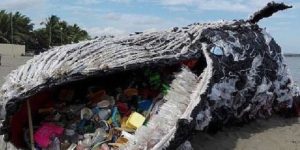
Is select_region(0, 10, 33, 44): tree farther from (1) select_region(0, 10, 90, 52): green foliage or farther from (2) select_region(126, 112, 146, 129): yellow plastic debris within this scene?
(2) select_region(126, 112, 146, 129): yellow plastic debris

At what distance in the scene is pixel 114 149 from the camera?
6.62 m

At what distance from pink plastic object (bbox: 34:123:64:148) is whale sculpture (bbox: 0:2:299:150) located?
13.4 inches

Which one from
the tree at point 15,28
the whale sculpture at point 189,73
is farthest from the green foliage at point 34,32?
the whale sculpture at point 189,73

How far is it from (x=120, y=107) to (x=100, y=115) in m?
0.34

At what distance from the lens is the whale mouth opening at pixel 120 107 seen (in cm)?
668

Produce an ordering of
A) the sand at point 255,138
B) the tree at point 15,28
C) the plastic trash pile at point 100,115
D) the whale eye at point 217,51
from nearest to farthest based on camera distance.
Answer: the plastic trash pile at point 100,115, the sand at point 255,138, the whale eye at point 217,51, the tree at point 15,28

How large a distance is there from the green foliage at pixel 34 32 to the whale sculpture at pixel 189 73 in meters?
52.0

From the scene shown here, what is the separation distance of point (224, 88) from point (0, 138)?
3.21 metres

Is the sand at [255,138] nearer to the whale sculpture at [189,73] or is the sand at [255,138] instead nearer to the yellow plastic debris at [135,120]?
the whale sculpture at [189,73]

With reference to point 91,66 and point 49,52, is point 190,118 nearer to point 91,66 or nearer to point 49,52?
point 91,66

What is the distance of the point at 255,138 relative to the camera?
844 cm

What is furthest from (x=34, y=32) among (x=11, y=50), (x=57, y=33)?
(x=11, y=50)

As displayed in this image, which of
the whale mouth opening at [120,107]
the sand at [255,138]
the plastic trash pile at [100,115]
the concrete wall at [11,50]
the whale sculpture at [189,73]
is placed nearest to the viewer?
the whale sculpture at [189,73]

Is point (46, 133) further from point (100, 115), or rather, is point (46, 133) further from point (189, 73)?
point (189, 73)
